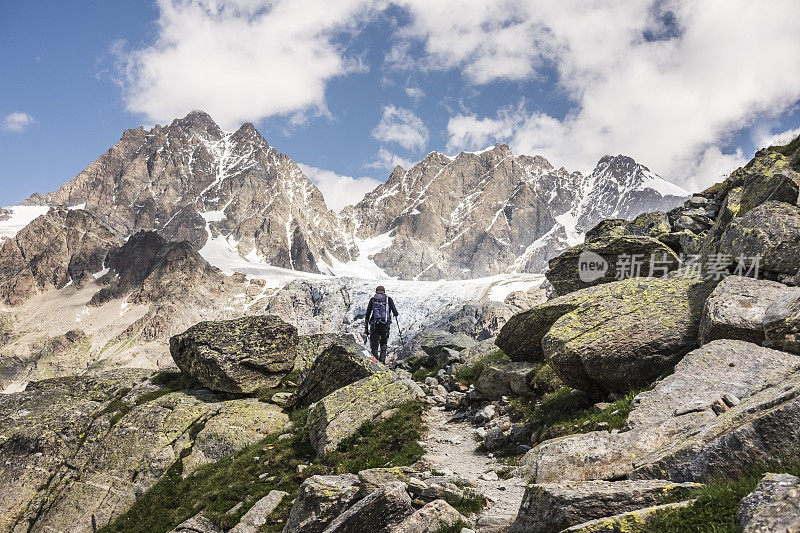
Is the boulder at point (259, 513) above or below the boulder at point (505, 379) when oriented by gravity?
below

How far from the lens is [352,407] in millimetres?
17844

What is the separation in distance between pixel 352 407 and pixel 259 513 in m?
5.45

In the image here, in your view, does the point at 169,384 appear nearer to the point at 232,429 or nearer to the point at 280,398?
the point at 280,398

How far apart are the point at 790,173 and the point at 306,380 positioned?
24.3 meters

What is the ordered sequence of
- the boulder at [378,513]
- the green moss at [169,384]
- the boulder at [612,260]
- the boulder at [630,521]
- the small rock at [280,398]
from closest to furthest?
1. the boulder at [630,521]
2. the boulder at [378,513]
3. the boulder at [612,260]
4. the small rock at [280,398]
5. the green moss at [169,384]

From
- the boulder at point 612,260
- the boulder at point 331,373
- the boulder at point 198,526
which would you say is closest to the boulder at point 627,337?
the boulder at point 612,260

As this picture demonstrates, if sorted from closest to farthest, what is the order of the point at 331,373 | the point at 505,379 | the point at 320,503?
the point at 320,503
the point at 505,379
the point at 331,373

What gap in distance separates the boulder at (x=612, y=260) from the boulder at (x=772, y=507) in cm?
1832

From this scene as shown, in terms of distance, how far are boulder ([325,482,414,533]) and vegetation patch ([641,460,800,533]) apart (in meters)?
4.70

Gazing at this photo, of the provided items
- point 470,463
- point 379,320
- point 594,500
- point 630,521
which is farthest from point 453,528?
point 379,320

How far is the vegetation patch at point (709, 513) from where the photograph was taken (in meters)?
5.13

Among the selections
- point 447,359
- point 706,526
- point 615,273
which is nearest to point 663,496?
point 706,526

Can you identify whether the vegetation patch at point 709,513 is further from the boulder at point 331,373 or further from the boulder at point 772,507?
the boulder at point 331,373

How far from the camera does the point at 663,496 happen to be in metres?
6.18
